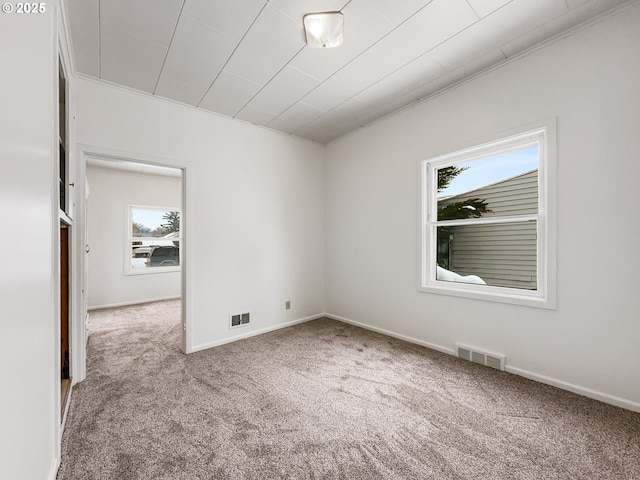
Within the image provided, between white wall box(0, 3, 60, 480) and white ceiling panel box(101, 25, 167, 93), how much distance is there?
2.72 feet

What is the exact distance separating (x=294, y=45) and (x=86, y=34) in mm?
1502

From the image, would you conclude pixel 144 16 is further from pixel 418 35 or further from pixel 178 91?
pixel 418 35

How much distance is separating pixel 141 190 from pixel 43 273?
5176mm

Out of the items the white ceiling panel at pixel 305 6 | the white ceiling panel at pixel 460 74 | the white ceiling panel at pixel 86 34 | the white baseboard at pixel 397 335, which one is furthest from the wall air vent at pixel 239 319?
Answer: the white ceiling panel at pixel 460 74

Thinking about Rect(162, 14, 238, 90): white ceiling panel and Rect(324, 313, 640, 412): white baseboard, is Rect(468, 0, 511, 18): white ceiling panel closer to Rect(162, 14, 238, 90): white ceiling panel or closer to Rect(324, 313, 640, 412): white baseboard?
Rect(162, 14, 238, 90): white ceiling panel

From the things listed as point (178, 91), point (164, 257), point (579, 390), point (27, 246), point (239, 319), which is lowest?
point (579, 390)

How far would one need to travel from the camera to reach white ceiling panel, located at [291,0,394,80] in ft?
6.28

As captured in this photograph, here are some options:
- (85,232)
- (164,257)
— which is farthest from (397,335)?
(164,257)

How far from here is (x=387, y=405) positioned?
6.62 ft

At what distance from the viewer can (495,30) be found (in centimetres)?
208

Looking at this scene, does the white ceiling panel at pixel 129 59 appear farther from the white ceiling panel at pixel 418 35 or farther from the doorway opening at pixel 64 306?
the white ceiling panel at pixel 418 35

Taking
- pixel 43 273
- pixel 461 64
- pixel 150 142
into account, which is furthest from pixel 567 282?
pixel 150 142

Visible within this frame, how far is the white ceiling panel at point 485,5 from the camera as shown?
183cm

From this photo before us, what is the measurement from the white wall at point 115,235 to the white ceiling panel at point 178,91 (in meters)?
2.78
